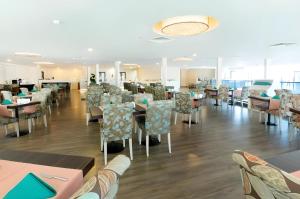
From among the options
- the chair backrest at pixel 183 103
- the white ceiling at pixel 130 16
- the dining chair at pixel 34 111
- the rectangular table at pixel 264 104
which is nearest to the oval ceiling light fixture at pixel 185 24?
the white ceiling at pixel 130 16

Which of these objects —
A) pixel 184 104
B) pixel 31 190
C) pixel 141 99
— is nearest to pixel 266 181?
pixel 31 190

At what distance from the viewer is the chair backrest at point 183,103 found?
16.5 ft

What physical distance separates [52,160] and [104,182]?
2.74 feet

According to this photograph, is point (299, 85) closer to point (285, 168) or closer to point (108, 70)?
point (285, 168)

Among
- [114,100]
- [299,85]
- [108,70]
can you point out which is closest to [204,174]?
[114,100]

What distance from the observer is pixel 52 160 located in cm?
141

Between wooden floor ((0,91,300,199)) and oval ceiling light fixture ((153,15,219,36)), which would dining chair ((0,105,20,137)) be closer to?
wooden floor ((0,91,300,199))

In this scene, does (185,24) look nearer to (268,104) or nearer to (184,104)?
(184,104)

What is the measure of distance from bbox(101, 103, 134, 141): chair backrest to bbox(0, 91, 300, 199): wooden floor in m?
0.48

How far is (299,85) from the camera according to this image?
873 centimetres

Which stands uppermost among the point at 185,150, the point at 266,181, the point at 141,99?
the point at 141,99

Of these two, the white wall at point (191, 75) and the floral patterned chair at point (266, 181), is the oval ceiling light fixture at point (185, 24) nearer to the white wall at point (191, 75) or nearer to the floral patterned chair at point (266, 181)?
the floral patterned chair at point (266, 181)

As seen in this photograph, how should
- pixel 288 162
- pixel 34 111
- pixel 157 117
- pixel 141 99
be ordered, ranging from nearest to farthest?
pixel 288 162, pixel 157 117, pixel 141 99, pixel 34 111

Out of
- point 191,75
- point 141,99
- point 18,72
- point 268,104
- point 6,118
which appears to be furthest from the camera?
point 191,75
